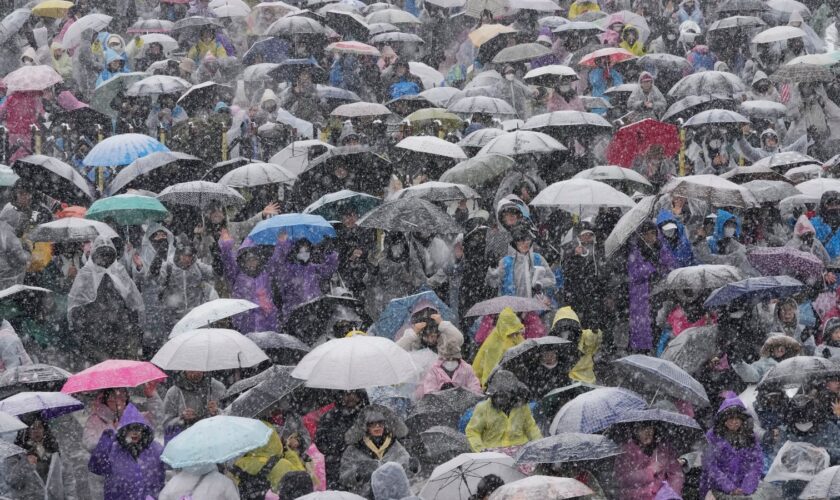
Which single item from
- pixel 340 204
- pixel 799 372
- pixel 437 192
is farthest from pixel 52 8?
pixel 799 372

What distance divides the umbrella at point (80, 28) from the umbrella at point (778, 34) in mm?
8402

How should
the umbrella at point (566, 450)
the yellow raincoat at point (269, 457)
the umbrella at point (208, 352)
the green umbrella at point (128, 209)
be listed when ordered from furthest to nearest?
the green umbrella at point (128, 209) → the umbrella at point (208, 352) → the yellow raincoat at point (269, 457) → the umbrella at point (566, 450)

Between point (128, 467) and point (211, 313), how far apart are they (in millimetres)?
1890

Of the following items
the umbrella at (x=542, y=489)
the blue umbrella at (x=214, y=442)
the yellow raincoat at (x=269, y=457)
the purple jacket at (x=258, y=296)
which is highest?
the umbrella at (x=542, y=489)

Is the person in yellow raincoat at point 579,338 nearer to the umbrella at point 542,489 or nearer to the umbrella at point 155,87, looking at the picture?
the umbrella at point 542,489

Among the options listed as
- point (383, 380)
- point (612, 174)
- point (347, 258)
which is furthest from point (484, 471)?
point (612, 174)

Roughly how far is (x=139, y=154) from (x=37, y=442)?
5682mm

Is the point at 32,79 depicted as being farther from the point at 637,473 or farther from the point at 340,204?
the point at 637,473

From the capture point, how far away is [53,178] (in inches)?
629

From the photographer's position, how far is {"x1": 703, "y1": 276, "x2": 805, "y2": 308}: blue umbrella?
1345 centimetres

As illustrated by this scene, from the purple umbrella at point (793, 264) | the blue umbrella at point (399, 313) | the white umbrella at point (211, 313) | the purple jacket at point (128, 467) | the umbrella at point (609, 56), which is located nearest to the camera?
the purple jacket at point (128, 467)

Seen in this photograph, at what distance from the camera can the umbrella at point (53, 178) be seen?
15.9m

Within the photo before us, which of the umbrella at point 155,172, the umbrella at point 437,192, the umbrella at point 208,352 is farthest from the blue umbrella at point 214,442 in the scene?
the umbrella at point 155,172

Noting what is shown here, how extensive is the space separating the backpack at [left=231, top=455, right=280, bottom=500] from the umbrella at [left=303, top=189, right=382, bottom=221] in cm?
450
